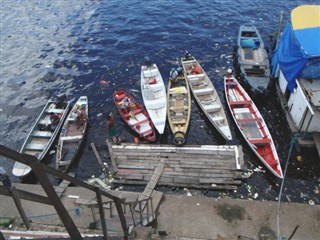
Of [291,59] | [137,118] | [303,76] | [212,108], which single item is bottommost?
[137,118]

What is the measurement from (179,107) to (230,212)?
911cm

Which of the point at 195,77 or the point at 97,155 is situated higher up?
the point at 195,77

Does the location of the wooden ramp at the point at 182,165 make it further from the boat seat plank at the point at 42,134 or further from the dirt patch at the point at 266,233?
the boat seat plank at the point at 42,134

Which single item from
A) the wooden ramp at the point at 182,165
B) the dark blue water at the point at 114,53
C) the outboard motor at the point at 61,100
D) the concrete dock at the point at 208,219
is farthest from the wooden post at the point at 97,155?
the outboard motor at the point at 61,100

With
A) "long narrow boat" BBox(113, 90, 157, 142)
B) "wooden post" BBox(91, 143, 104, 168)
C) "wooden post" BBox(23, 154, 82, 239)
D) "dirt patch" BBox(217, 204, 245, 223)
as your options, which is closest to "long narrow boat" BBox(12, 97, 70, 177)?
"wooden post" BBox(91, 143, 104, 168)

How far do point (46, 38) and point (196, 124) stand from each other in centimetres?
1947

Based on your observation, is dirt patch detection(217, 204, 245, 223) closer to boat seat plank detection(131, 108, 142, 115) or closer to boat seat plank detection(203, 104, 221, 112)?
boat seat plank detection(203, 104, 221, 112)

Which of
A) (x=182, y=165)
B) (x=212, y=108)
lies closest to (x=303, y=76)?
(x=212, y=108)

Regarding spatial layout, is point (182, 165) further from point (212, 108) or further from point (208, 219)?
point (212, 108)

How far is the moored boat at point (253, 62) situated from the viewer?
2123cm

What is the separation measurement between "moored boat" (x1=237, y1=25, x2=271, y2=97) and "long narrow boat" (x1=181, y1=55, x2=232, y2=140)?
8.89ft

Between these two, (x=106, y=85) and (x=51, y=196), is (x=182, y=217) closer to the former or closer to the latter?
(x=51, y=196)

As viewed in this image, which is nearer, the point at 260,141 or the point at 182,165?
the point at 182,165

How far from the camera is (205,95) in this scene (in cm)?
2186
